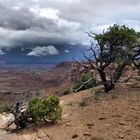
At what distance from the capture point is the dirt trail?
77.5 ft

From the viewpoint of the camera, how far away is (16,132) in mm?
28156

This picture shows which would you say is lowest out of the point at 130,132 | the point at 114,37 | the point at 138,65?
the point at 130,132

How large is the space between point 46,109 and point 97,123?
171 inches

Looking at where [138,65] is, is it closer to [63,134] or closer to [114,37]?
[114,37]

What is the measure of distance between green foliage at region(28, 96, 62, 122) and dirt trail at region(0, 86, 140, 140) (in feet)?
1.95

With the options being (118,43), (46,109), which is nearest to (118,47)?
(118,43)

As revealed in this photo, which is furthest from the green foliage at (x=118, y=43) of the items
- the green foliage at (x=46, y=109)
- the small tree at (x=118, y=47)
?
the green foliage at (x=46, y=109)

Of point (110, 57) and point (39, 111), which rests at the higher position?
point (110, 57)

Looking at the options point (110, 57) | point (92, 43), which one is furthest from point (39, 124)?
point (110, 57)

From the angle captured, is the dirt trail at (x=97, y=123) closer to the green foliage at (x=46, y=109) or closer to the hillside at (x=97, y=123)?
the hillside at (x=97, y=123)

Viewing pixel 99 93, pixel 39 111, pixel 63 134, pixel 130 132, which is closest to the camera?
pixel 130 132

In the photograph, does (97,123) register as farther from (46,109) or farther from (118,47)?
(118,47)

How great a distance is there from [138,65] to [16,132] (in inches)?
718

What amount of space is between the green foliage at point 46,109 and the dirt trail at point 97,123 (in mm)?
596
